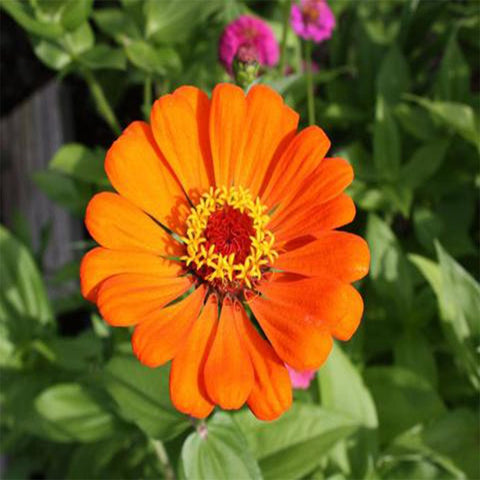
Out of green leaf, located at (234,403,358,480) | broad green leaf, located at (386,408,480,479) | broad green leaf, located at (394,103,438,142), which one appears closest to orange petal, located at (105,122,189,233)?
green leaf, located at (234,403,358,480)

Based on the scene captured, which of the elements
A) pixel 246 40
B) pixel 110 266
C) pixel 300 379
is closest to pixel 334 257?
pixel 110 266

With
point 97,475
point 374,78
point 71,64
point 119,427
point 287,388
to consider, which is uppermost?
point 71,64

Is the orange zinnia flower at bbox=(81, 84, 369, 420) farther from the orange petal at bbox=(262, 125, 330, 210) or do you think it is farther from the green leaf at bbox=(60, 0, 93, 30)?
the green leaf at bbox=(60, 0, 93, 30)

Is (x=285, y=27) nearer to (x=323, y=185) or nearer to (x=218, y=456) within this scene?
(x=323, y=185)

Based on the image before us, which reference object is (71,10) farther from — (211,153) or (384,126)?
(384,126)

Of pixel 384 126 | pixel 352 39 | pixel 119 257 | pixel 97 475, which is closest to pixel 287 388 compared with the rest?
pixel 119 257

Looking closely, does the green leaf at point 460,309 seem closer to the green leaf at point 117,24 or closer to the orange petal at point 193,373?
the orange petal at point 193,373
